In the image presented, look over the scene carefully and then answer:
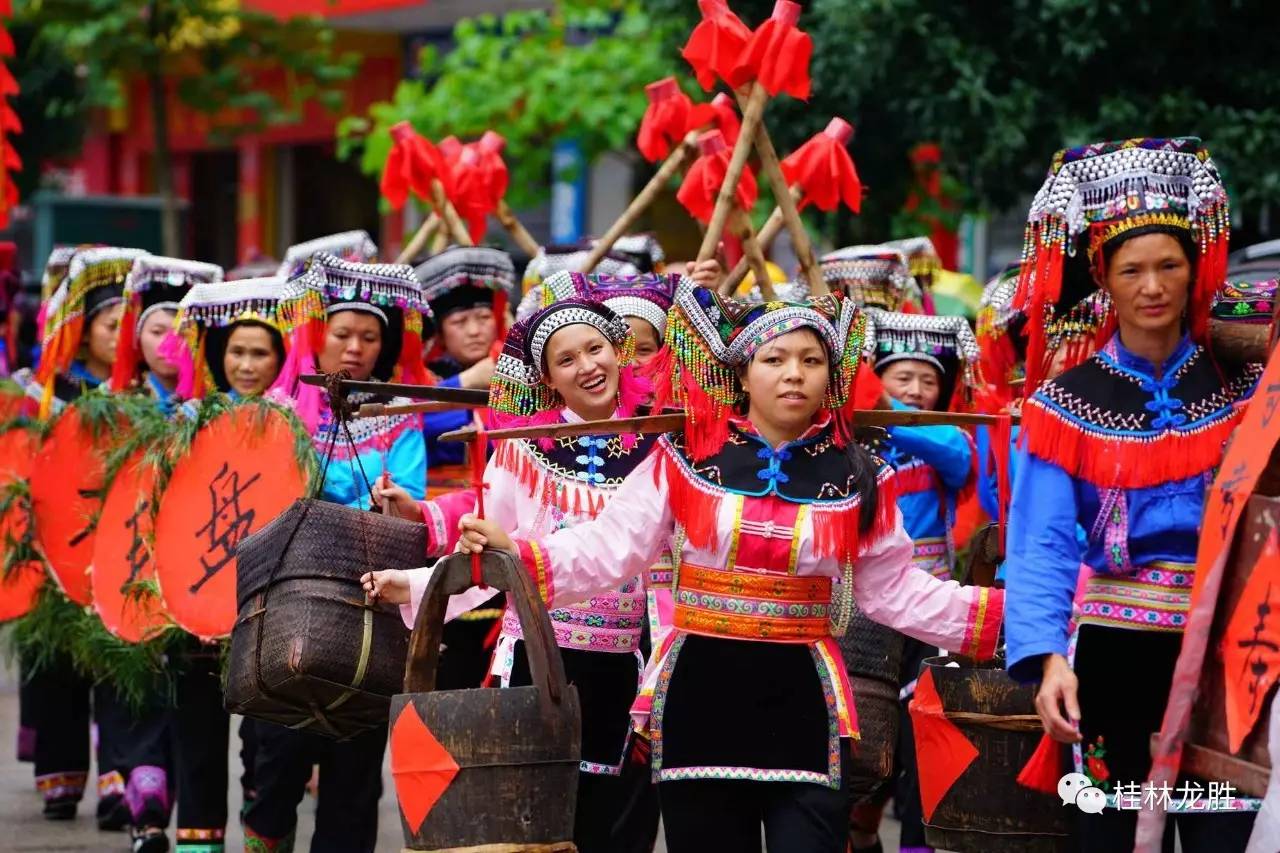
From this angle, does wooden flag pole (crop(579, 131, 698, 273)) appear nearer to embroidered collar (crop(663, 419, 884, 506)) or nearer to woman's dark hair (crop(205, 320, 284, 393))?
woman's dark hair (crop(205, 320, 284, 393))

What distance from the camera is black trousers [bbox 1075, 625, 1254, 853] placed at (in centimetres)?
445

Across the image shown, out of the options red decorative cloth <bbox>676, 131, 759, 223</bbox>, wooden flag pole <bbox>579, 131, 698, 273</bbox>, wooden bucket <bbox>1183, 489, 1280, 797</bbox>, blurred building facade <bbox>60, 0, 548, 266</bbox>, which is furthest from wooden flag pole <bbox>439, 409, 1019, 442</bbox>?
blurred building facade <bbox>60, 0, 548, 266</bbox>

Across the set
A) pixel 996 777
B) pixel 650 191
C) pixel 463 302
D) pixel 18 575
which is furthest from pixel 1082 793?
pixel 18 575

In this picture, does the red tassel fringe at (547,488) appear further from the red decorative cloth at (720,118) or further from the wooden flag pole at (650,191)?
the red decorative cloth at (720,118)

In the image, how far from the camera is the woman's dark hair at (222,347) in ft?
22.4

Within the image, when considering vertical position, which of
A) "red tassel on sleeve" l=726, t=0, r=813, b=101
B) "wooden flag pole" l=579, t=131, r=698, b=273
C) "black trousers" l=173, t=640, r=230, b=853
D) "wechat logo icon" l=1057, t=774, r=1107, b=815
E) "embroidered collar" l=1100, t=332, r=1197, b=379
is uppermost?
"red tassel on sleeve" l=726, t=0, r=813, b=101

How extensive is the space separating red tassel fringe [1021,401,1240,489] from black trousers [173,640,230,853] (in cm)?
304

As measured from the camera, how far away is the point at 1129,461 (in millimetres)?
4434

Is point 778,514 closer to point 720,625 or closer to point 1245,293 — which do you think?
point 720,625

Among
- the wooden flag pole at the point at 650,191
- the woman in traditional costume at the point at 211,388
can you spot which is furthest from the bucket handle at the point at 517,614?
the wooden flag pole at the point at 650,191

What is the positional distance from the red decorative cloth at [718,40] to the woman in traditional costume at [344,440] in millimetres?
1149

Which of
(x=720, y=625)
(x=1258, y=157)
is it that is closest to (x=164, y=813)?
(x=720, y=625)

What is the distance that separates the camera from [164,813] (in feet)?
23.7

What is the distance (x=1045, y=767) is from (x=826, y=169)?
11.0 ft
